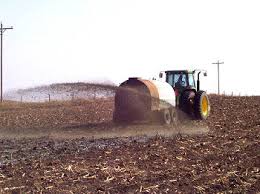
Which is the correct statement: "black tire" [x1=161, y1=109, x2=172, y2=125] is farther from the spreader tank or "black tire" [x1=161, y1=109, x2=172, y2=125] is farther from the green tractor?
the green tractor

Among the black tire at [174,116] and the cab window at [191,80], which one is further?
the cab window at [191,80]

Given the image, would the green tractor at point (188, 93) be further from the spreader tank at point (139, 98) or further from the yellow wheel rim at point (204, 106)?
the spreader tank at point (139, 98)

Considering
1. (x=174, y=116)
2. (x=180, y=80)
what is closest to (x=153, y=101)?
(x=174, y=116)

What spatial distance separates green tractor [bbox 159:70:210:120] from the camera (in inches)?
848

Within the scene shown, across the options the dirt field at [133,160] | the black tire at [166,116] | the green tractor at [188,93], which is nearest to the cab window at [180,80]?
the green tractor at [188,93]

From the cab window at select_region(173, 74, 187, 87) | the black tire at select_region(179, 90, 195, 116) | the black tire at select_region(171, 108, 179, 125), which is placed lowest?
A: the black tire at select_region(171, 108, 179, 125)

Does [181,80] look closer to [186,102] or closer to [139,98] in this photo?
[186,102]

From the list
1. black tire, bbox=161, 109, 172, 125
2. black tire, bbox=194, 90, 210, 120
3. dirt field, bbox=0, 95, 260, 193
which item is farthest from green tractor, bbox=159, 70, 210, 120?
dirt field, bbox=0, 95, 260, 193

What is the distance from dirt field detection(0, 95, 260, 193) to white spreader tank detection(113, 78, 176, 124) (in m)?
0.69

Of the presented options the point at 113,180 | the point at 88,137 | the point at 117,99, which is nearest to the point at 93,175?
the point at 113,180

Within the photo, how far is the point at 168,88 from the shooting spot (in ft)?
66.2

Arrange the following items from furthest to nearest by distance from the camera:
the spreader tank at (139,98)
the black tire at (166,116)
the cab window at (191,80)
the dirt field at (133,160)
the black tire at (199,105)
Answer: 1. the cab window at (191,80)
2. the black tire at (199,105)
3. the black tire at (166,116)
4. the spreader tank at (139,98)
5. the dirt field at (133,160)

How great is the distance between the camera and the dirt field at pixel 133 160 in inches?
333

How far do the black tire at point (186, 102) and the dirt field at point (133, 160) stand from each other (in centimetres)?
287
